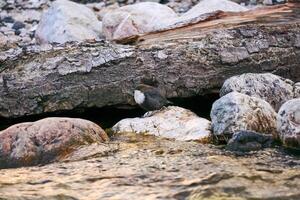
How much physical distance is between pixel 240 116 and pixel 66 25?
3500 millimetres

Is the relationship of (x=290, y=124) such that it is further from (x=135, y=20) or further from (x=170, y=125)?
(x=135, y=20)

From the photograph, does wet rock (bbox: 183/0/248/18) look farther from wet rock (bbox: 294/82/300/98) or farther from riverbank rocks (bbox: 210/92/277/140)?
riverbank rocks (bbox: 210/92/277/140)

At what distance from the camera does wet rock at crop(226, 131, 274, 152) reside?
4484 mm

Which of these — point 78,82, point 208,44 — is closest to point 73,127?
point 78,82

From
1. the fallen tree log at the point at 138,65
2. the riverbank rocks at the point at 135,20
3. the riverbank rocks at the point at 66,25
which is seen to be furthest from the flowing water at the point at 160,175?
the riverbank rocks at the point at 66,25

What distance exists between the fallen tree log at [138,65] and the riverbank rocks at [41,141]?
0.80m

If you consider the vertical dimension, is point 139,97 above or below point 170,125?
above

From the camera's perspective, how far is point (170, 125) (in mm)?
5125

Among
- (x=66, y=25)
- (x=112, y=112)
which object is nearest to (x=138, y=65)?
(x=112, y=112)

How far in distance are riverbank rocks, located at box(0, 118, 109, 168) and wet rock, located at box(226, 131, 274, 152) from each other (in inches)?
40.8

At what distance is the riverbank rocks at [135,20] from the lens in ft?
24.8

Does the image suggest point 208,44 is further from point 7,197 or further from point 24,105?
point 7,197

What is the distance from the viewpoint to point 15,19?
9.73m

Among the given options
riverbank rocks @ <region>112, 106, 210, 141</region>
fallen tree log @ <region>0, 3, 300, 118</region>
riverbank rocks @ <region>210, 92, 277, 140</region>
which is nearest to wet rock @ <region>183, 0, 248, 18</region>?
fallen tree log @ <region>0, 3, 300, 118</region>
